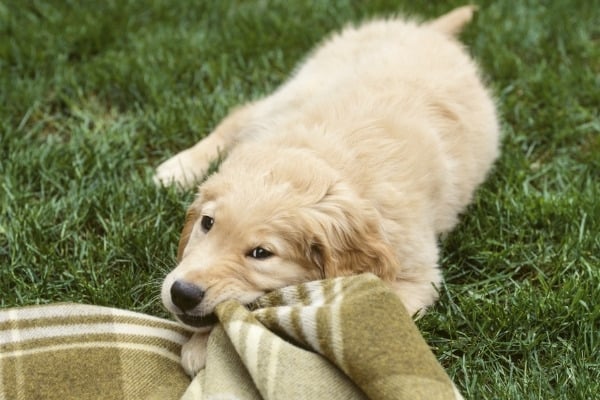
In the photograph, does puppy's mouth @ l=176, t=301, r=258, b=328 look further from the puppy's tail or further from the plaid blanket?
the puppy's tail

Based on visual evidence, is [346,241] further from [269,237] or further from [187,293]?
[187,293]

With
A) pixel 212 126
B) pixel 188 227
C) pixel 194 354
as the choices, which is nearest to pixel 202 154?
pixel 212 126

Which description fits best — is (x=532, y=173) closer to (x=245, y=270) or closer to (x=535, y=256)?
(x=535, y=256)

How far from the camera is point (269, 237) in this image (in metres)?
2.54

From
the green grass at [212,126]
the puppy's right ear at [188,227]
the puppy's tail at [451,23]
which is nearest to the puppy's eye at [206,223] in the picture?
the puppy's right ear at [188,227]

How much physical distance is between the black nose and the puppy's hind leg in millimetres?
1113

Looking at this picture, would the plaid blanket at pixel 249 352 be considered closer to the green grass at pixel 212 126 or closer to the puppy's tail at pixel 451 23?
the green grass at pixel 212 126

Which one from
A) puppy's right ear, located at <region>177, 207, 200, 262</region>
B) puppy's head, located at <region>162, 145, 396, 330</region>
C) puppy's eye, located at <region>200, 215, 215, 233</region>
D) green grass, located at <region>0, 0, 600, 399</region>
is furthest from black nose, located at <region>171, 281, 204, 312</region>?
green grass, located at <region>0, 0, 600, 399</region>

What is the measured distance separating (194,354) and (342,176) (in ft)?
2.58

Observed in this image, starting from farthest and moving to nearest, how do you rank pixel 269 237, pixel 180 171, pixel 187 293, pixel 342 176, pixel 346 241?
pixel 180 171, pixel 342 176, pixel 346 241, pixel 269 237, pixel 187 293

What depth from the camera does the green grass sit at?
2.85 meters

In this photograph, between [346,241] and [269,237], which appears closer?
[269,237]

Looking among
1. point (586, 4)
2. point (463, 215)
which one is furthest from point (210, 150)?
point (586, 4)

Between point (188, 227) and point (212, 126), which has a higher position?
point (188, 227)
